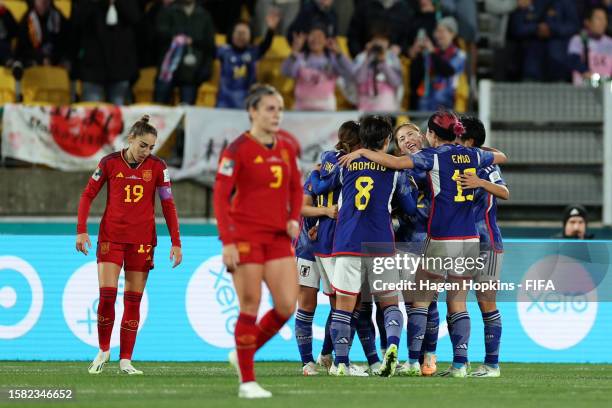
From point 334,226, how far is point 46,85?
761 centimetres

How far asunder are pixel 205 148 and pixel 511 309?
492 cm

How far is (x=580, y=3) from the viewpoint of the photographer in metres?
18.4

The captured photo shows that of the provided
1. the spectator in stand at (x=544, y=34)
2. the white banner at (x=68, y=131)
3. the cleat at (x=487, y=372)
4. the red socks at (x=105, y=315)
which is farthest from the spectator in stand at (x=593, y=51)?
the red socks at (x=105, y=315)

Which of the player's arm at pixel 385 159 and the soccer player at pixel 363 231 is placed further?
the soccer player at pixel 363 231

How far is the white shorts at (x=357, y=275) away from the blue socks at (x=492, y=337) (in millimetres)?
840

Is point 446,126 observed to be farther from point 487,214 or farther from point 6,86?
point 6,86

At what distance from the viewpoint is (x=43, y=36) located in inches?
652

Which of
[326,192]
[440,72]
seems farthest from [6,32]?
[326,192]

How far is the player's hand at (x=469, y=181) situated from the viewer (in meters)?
9.53

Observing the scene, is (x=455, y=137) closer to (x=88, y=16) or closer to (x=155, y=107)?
(x=155, y=107)

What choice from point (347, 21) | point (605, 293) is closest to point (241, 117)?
point (347, 21)

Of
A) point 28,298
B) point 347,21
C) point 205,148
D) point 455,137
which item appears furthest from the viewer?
point 347,21

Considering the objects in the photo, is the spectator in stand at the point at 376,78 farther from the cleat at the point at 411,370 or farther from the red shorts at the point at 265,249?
the red shorts at the point at 265,249

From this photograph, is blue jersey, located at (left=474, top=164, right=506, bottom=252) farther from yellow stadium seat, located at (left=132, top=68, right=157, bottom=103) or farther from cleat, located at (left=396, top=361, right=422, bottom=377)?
yellow stadium seat, located at (left=132, top=68, right=157, bottom=103)
